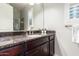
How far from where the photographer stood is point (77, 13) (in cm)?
144

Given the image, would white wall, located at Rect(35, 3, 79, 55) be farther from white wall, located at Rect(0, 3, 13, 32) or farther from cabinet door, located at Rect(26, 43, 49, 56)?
white wall, located at Rect(0, 3, 13, 32)

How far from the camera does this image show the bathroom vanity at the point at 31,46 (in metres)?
1.12

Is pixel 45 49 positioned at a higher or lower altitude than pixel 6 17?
lower

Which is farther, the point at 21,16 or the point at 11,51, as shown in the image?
the point at 21,16

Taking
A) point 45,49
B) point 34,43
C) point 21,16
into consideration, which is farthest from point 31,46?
point 21,16

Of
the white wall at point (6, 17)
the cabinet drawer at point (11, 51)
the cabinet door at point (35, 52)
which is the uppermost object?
the white wall at point (6, 17)

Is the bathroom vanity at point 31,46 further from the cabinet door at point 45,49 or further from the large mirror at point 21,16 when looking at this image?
the large mirror at point 21,16

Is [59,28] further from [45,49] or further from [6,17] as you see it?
[6,17]

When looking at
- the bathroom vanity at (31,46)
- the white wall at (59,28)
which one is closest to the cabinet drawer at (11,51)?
the bathroom vanity at (31,46)

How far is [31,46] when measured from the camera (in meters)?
1.39

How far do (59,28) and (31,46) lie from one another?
387 mm

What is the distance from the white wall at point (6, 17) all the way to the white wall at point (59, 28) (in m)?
0.35

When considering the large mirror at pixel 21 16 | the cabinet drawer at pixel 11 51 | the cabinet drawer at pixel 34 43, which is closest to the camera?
the cabinet drawer at pixel 11 51

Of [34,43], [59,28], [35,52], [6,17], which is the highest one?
[6,17]
